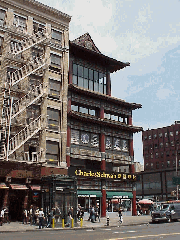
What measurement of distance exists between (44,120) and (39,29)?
13.3 m

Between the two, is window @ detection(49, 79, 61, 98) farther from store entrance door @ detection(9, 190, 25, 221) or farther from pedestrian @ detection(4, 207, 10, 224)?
pedestrian @ detection(4, 207, 10, 224)

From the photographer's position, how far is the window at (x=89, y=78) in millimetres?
46219

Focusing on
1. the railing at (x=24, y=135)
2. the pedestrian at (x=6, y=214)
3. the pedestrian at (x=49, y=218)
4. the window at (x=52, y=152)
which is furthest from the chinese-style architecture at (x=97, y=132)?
the pedestrian at (x=49, y=218)

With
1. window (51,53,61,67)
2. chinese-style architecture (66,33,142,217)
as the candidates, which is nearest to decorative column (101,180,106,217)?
chinese-style architecture (66,33,142,217)

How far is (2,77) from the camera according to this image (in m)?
37.3

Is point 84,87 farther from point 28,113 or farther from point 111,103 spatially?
point 28,113

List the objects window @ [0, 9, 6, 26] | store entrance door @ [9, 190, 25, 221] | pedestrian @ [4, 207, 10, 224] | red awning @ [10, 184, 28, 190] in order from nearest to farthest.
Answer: pedestrian @ [4, 207, 10, 224], red awning @ [10, 184, 28, 190], store entrance door @ [9, 190, 25, 221], window @ [0, 9, 6, 26]

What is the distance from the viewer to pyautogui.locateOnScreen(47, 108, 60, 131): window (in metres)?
40.5

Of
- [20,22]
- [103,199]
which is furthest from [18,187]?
[20,22]

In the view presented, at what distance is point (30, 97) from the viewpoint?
38.9m

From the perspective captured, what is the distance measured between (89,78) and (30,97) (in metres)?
12.2

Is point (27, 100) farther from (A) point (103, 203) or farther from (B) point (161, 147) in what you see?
(B) point (161, 147)

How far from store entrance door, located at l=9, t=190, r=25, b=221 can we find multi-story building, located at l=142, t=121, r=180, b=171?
68456 millimetres

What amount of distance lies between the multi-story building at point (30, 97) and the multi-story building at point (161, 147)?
64207 mm
